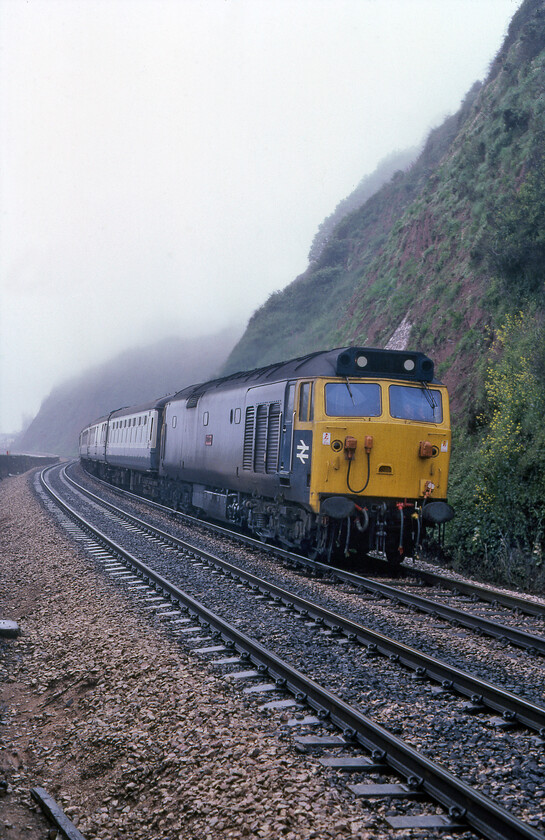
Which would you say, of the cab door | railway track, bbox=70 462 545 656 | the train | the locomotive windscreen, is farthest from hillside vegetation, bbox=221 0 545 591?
the cab door

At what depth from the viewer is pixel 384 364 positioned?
12.2 m

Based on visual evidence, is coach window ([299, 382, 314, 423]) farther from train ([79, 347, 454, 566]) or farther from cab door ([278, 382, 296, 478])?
cab door ([278, 382, 296, 478])

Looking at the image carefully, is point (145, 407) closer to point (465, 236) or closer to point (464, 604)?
point (465, 236)

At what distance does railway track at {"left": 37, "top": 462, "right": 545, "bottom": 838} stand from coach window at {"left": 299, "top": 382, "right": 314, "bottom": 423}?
2.67 metres

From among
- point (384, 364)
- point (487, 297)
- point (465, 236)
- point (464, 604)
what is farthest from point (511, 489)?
point (465, 236)

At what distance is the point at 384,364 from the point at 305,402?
1.44 meters

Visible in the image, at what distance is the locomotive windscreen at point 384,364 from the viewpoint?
11.9m

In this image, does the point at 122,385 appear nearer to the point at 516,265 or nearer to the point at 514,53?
the point at 514,53

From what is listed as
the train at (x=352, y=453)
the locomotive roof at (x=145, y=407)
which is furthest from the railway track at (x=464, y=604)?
the locomotive roof at (x=145, y=407)

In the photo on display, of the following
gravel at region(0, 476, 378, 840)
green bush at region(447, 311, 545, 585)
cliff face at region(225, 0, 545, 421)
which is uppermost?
cliff face at region(225, 0, 545, 421)

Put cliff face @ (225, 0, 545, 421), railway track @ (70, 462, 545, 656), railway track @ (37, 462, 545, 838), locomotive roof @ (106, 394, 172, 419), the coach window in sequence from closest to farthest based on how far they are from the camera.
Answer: railway track @ (37, 462, 545, 838), railway track @ (70, 462, 545, 656), the coach window, cliff face @ (225, 0, 545, 421), locomotive roof @ (106, 394, 172, 419)

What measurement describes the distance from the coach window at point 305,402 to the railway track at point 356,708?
2.67 meters

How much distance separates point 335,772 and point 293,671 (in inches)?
68.4

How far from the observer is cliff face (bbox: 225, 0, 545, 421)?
2162cm
